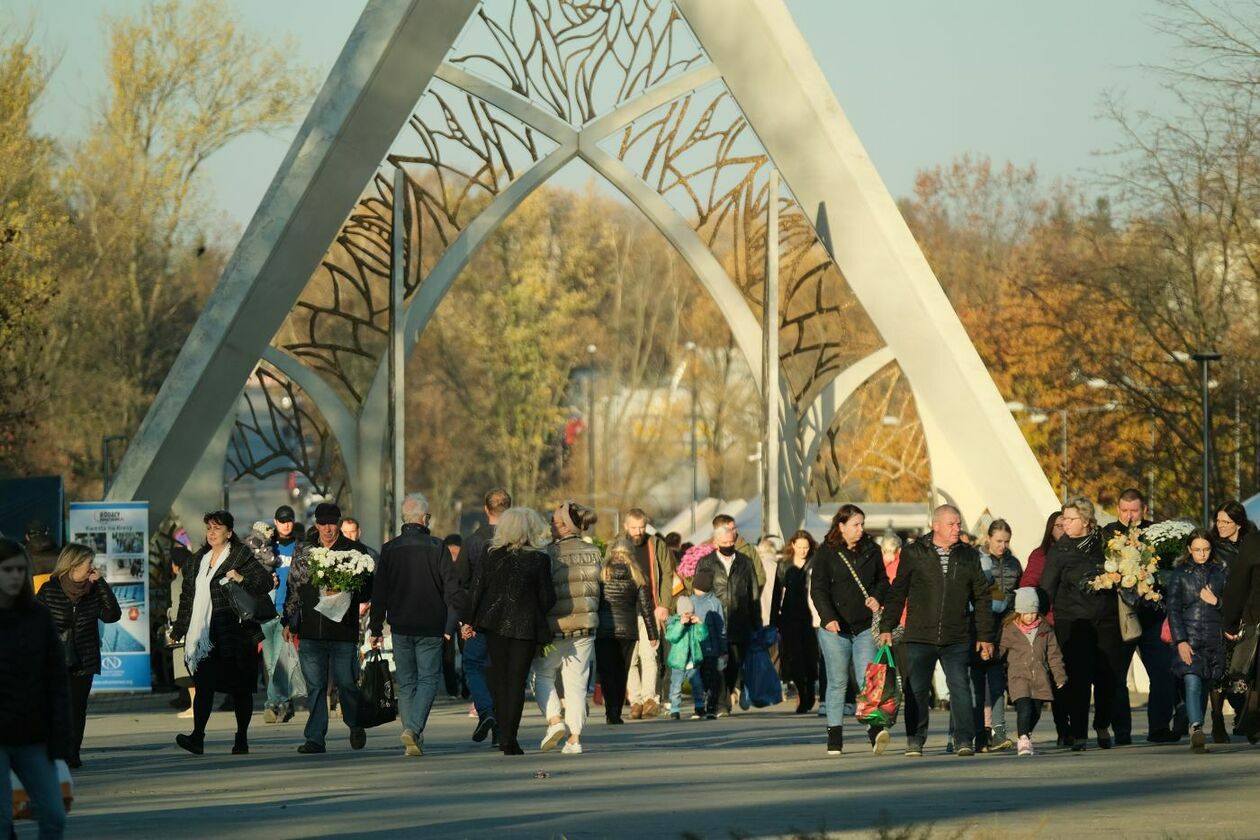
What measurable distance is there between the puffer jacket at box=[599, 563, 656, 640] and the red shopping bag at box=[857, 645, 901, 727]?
160 inches

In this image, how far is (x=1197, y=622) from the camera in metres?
16.2

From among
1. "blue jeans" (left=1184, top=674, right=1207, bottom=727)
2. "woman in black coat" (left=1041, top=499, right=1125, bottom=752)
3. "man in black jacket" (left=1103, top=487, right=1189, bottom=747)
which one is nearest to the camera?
"blue jeans" (left=1184, top=674, right=1207, bottom=727)

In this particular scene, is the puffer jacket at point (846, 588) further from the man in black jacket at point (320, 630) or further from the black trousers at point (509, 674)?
the man in black jacket at point (320, 630)

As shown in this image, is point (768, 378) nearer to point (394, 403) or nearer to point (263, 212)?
point (394, 403)

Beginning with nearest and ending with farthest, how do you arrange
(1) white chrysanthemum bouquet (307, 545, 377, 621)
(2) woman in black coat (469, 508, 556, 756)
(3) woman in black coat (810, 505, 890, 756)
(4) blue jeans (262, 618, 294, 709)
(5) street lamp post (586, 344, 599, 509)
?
1. (2) woman in black coat (469, 508, 556, 756)
2. (3) woman in black coat (810, 505, 890, 756)
3. (1) white chrysanthemum bouquet (307, 545, 377, 621)
4. (4) blue jeans (262, 618, 294, 709)
5. (5) street lamp post (586, 344, 599, 509)

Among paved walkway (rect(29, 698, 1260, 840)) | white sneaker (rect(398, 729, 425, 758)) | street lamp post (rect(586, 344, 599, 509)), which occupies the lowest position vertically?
paved walkway (rect(29, 698, 1260, 840))

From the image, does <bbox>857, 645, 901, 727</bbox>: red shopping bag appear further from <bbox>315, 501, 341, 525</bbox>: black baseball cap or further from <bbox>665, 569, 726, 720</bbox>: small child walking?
<bbox>665, 569, 726, 720</bbox>: small child walking

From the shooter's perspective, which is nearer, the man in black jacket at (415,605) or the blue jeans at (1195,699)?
the man in black jacket at (415,605)

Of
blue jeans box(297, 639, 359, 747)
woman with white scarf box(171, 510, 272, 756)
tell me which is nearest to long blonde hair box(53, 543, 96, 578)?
woman with white scarf box(171, 510, 272, 756)

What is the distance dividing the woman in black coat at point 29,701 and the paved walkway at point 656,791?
169 cm

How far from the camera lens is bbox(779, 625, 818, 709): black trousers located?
21.2 meters

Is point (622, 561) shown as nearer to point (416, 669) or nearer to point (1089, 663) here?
point (416, 669)

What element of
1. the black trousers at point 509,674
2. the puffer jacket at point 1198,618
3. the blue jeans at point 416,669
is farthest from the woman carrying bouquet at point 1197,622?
the blue jeans at point 416,669

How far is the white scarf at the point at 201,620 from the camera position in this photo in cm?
1558
